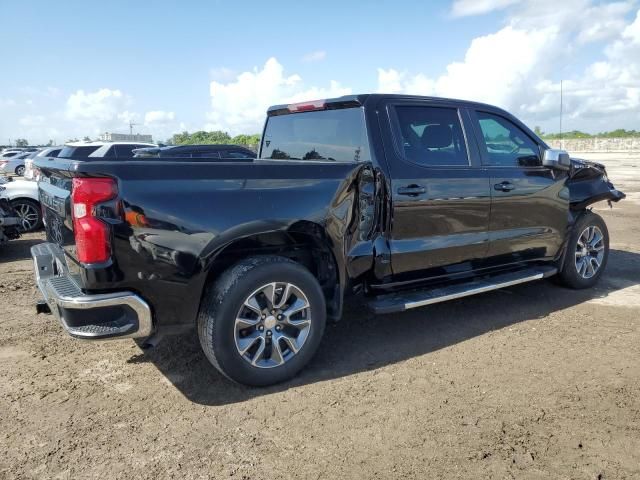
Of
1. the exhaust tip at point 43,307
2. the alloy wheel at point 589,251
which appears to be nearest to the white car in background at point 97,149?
the exhaust tip at point 43,307

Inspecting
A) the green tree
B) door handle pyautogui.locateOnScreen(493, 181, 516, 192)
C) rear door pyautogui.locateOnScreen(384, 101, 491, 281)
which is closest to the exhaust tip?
rear door pyautogui.locateOnScreen(384, 101, 491, 281)

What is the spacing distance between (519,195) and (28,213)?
345 inches

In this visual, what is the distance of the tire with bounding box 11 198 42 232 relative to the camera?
9680 mm

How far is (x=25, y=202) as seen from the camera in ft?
31.8

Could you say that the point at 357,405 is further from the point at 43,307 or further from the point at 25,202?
the point at 25,202

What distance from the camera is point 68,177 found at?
10.4 feet

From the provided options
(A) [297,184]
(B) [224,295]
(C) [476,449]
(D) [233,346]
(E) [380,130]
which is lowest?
(C) [476,449]

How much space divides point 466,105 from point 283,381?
293 centimetres

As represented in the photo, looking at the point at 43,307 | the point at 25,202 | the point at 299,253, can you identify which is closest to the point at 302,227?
the point at 299,253

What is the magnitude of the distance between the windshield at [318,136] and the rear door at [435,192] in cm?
27

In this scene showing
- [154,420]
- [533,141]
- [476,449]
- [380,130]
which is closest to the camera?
[476,449]

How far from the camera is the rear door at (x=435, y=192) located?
162 inches

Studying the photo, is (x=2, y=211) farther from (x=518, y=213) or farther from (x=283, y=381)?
(x=518, y=213)

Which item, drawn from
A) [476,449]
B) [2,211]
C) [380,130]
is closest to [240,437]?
[476,449]
